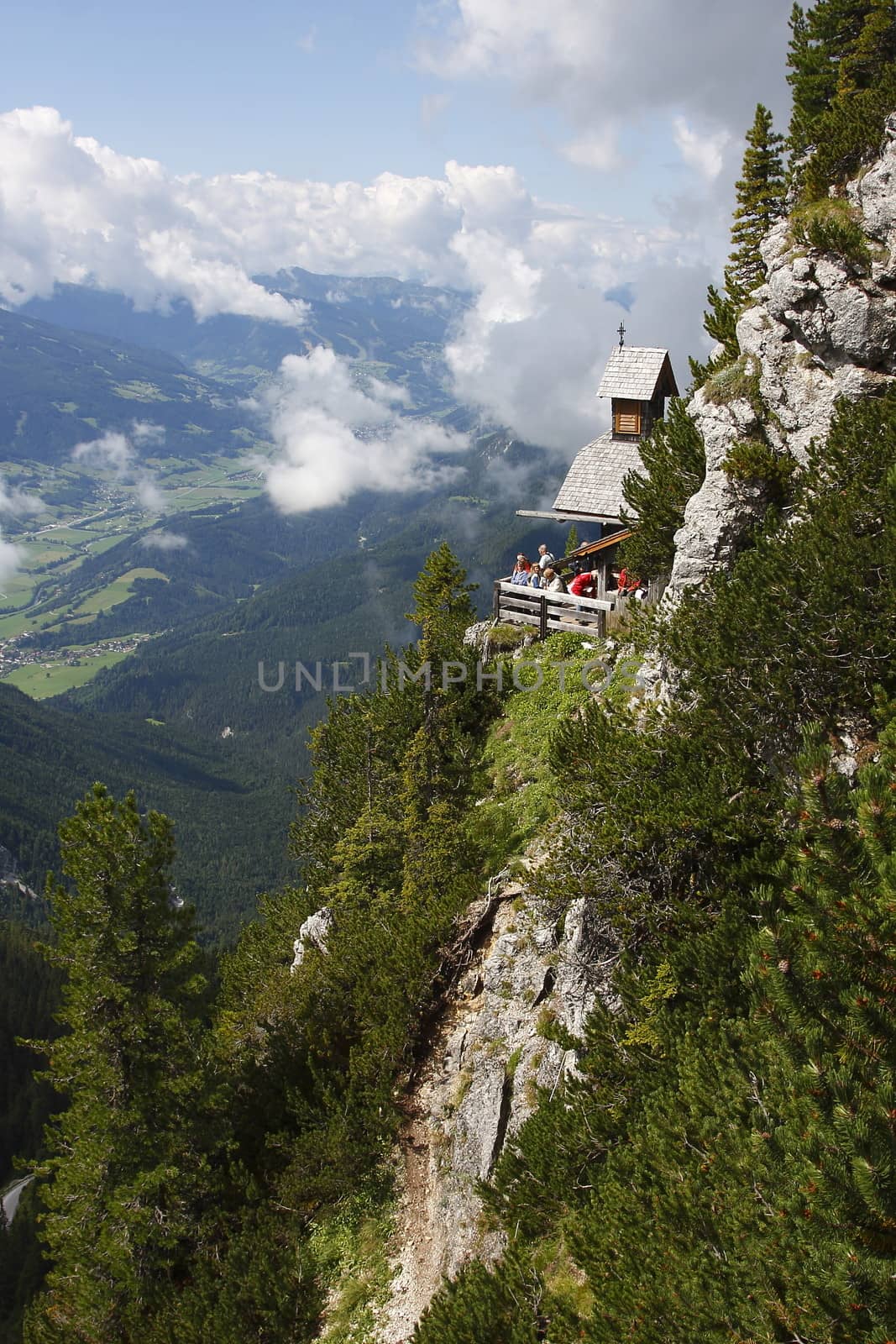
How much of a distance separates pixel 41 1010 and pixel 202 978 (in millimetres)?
103246

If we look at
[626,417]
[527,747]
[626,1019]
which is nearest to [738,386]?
[626,417]

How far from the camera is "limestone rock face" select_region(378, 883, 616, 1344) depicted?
51.0 ft

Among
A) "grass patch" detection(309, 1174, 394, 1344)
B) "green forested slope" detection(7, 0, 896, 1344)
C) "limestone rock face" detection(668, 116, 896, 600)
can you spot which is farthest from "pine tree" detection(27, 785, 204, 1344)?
"limestone rock face" detection(668, 116, 896, 600)

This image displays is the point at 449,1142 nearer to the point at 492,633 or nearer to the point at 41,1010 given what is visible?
the point at 492,633

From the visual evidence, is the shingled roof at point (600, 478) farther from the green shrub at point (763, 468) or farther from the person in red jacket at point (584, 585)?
the green shrub at point (763, 468)

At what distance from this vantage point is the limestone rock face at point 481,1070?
15555 millimetres

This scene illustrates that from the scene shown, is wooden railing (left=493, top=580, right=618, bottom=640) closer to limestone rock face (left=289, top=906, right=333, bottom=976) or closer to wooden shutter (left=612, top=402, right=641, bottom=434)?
wooden shutter (left=612, top=402, right=641, bottom=434)

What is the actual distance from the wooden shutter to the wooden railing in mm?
6325

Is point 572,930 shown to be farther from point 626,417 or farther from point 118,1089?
point 626,417

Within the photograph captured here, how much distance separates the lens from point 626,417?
94.6 feet

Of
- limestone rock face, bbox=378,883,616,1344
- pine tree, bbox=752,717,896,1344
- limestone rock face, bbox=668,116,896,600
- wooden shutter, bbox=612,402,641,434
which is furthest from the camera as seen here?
wooden shutter, bbox=612,402,641,434

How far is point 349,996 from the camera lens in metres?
22.4

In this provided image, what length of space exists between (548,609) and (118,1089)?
764 inches

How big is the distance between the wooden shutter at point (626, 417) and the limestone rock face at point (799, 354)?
8.45 meters
